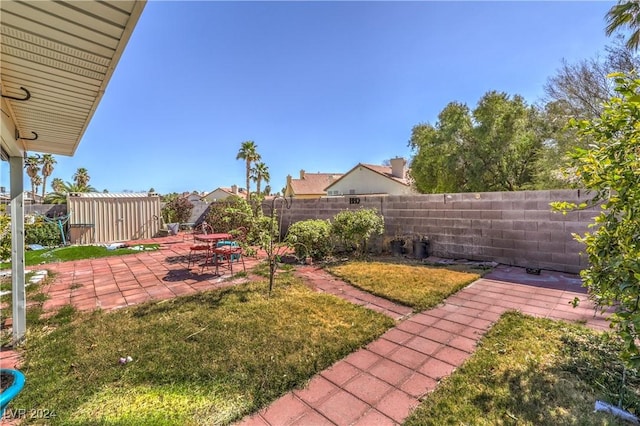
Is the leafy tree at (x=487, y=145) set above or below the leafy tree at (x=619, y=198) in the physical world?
above

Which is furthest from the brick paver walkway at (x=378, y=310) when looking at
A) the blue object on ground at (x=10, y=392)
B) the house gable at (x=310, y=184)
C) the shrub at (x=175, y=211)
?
the house gable at (x=310, y=184)

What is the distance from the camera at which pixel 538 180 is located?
15320 mm

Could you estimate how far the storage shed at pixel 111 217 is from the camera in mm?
11117

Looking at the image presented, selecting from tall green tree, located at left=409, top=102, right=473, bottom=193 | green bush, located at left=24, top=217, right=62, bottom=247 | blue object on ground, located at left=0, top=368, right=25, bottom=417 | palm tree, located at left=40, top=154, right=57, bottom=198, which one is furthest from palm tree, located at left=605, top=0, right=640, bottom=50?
palm tree, located at left=40, top=154, right=57, bottom=198

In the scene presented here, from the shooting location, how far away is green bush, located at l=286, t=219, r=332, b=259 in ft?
23.9

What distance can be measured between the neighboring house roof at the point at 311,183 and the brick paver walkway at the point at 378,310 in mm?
27213

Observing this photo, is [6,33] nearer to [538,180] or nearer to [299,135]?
[538,180]

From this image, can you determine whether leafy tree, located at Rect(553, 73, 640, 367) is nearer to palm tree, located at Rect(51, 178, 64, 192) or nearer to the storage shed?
the storage shed

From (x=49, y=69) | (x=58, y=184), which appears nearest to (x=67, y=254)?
(x=49, y=69)

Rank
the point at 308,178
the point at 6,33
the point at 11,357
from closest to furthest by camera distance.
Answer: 1. the point at 6,33
2. the point at 11,357
3. the point at 308,178

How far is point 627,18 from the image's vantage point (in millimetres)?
8336

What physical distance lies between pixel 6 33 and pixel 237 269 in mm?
5817

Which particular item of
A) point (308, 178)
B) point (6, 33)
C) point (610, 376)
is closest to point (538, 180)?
point (610, 376)

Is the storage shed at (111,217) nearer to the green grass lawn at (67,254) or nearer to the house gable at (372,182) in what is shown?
the green grass lawn at (67,254)
